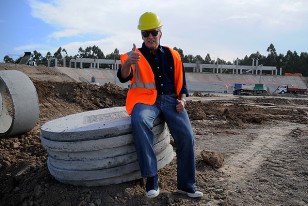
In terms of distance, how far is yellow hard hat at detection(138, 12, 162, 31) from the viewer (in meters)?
3.80

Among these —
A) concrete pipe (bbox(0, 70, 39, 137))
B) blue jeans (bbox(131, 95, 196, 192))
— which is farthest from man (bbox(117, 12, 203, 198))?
concrete pipe (bbox(0, 70, 39, 137))

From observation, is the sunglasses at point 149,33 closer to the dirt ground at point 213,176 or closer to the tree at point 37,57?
the dirt ground at point 213,176

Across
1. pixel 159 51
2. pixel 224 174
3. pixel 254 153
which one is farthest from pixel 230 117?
pixel 159 51

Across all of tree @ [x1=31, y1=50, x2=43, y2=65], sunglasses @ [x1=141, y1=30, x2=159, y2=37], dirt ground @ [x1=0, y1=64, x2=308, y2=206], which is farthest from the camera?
tree @ [x1=31, y1=50, x2=43, y2=65]

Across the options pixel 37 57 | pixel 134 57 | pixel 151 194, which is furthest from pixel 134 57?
pixel 37 57

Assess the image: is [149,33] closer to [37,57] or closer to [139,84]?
[139,84]

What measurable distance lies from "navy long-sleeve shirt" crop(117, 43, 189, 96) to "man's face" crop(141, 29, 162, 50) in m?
0.09

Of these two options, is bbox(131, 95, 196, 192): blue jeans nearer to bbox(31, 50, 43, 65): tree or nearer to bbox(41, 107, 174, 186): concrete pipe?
bbox(41, 107, 174, 186): concrete pipe

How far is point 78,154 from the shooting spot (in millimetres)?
3750

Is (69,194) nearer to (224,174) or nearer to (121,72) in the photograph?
(121,72)

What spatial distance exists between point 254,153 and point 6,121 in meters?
5.61

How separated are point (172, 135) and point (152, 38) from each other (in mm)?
1170

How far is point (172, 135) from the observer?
153 inches

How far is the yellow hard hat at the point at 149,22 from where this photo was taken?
150 inches
